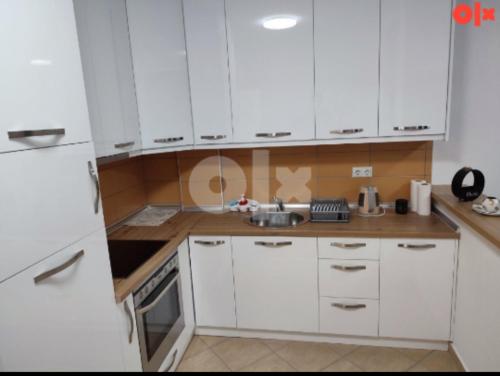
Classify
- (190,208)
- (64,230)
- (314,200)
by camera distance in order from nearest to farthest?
(64,230) → (314,200) → (190,208)

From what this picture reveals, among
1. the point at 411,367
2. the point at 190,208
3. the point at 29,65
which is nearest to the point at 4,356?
the point at 29,65

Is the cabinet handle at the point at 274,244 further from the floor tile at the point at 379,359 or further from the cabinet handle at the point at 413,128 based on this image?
the cabinet handle at the point at 413,128

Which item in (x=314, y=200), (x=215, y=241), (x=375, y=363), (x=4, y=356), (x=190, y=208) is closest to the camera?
(x=4, y=356)

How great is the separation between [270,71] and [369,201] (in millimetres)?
1087

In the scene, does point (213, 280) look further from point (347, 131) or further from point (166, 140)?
point (347, 131)

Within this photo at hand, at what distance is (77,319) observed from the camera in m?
1.26

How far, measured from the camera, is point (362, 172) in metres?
2.54

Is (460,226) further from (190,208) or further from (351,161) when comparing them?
(190,208)

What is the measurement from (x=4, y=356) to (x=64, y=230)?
0.40m

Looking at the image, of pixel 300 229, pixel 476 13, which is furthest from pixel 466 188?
pixel 476 13

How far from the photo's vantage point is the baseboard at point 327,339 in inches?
87.8

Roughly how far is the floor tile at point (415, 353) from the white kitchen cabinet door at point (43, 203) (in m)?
2.00

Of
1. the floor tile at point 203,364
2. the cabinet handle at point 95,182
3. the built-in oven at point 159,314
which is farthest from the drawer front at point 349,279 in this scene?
the cabinet handle at point 95,182

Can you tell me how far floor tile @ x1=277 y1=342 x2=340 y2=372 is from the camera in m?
2.17
